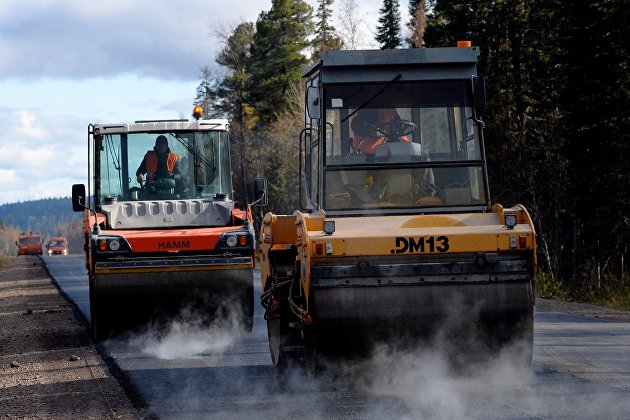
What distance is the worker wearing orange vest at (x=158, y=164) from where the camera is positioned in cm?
1459

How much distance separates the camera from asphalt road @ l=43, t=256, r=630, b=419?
7.77m

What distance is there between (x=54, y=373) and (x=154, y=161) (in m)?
4.28

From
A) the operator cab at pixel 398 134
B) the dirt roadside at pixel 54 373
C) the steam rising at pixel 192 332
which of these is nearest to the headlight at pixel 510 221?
the operator cab at pixel 398 134

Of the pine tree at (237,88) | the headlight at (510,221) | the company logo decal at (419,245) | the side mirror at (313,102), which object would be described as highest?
the pine tree at (237,88)

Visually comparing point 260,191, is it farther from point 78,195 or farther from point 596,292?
point 596,292

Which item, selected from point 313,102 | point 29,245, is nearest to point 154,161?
point 313,102

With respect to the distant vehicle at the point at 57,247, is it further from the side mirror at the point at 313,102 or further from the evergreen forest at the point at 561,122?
the side mirror at the point at 313,102

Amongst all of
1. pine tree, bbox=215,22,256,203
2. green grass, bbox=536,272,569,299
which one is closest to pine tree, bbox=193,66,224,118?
pine tree, bbox=215,22,256,203

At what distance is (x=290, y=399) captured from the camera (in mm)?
Answer: 8570

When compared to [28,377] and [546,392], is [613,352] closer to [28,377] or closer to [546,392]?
[546,392]

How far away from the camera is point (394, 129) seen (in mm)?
9773

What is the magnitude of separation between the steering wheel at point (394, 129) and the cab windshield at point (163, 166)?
202 inches

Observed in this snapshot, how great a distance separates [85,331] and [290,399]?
7.38 meters

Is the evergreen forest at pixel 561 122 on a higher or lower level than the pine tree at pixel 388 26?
lower
